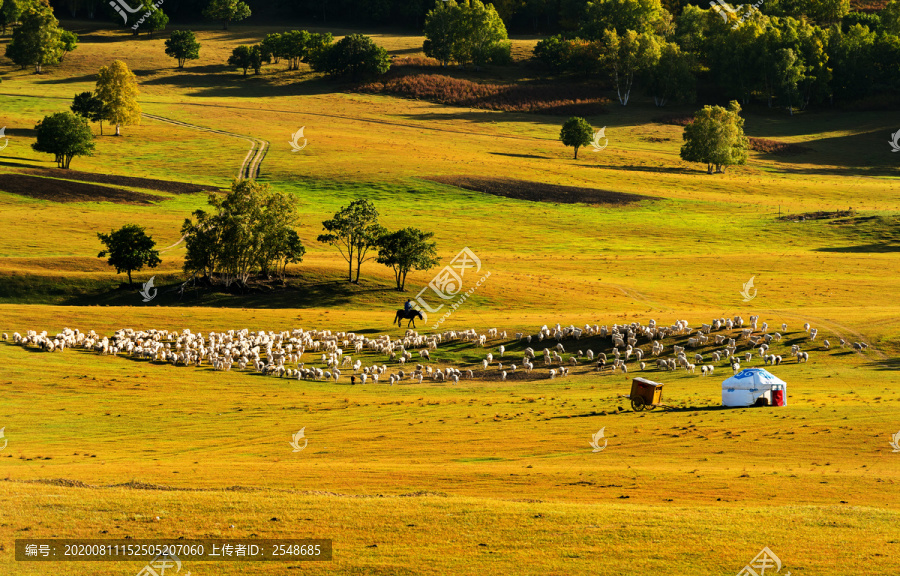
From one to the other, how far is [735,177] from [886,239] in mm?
44828

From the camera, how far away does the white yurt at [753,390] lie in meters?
44.3

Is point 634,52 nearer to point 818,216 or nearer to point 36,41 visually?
point 818,216

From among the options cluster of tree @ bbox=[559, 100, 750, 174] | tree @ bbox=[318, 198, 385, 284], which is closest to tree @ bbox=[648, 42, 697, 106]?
cluster of tree @ bbox=[559, 100, 750, 174]

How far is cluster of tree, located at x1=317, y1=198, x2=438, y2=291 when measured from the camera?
250 ft

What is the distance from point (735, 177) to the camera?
145500 millimetres

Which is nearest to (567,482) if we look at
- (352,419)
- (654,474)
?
(654,474)

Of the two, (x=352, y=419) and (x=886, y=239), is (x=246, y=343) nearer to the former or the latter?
(x=352, y=419)

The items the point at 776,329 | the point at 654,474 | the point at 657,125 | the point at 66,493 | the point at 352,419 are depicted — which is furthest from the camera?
the point at 657,125

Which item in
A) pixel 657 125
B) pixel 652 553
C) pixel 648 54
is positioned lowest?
pixel 652 553

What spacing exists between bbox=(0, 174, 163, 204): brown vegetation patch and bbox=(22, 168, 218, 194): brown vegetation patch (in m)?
3.10

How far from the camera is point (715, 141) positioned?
146500 millimetres

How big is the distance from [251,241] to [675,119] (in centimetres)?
13129

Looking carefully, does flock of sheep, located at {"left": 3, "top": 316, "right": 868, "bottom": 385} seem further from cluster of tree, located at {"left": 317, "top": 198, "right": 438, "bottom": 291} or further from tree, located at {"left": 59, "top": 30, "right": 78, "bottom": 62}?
tree, located at {"left": 59, "top": 30, "right": 78, "bottom": 62}

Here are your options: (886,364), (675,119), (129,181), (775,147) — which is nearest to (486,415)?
(886,364)
